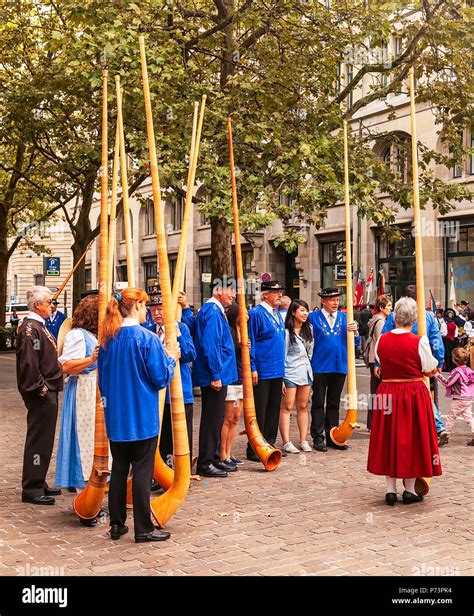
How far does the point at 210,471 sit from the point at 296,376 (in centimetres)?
203

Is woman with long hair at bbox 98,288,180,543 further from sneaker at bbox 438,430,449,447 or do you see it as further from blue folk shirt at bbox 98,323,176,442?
sneaker at bbox 438,430,449,447

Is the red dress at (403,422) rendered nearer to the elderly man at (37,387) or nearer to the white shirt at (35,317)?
the elderly man at (37,387)

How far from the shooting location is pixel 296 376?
11055 mm

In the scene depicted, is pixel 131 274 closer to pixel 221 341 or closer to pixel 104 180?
pixel 104 180

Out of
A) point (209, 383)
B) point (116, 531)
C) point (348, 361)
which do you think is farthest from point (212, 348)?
point (116, 531)

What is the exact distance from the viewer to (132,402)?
6723 millimetres

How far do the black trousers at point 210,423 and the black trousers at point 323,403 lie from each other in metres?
2.09

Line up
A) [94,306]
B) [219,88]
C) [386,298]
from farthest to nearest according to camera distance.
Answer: [219,88] < [386,298] < [94,306]

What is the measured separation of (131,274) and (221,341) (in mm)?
2086

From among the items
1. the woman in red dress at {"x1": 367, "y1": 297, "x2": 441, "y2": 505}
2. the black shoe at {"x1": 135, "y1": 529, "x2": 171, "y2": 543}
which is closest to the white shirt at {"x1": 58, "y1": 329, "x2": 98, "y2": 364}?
the black shoe at {"x1": 135, "y1": 529, "x2": 171, "y2": 543}

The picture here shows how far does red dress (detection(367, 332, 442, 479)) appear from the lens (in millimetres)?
7957

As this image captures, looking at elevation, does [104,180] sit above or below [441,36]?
below

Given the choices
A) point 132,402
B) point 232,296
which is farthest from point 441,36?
point 132,402

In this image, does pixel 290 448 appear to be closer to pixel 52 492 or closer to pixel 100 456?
pixel 52 492
